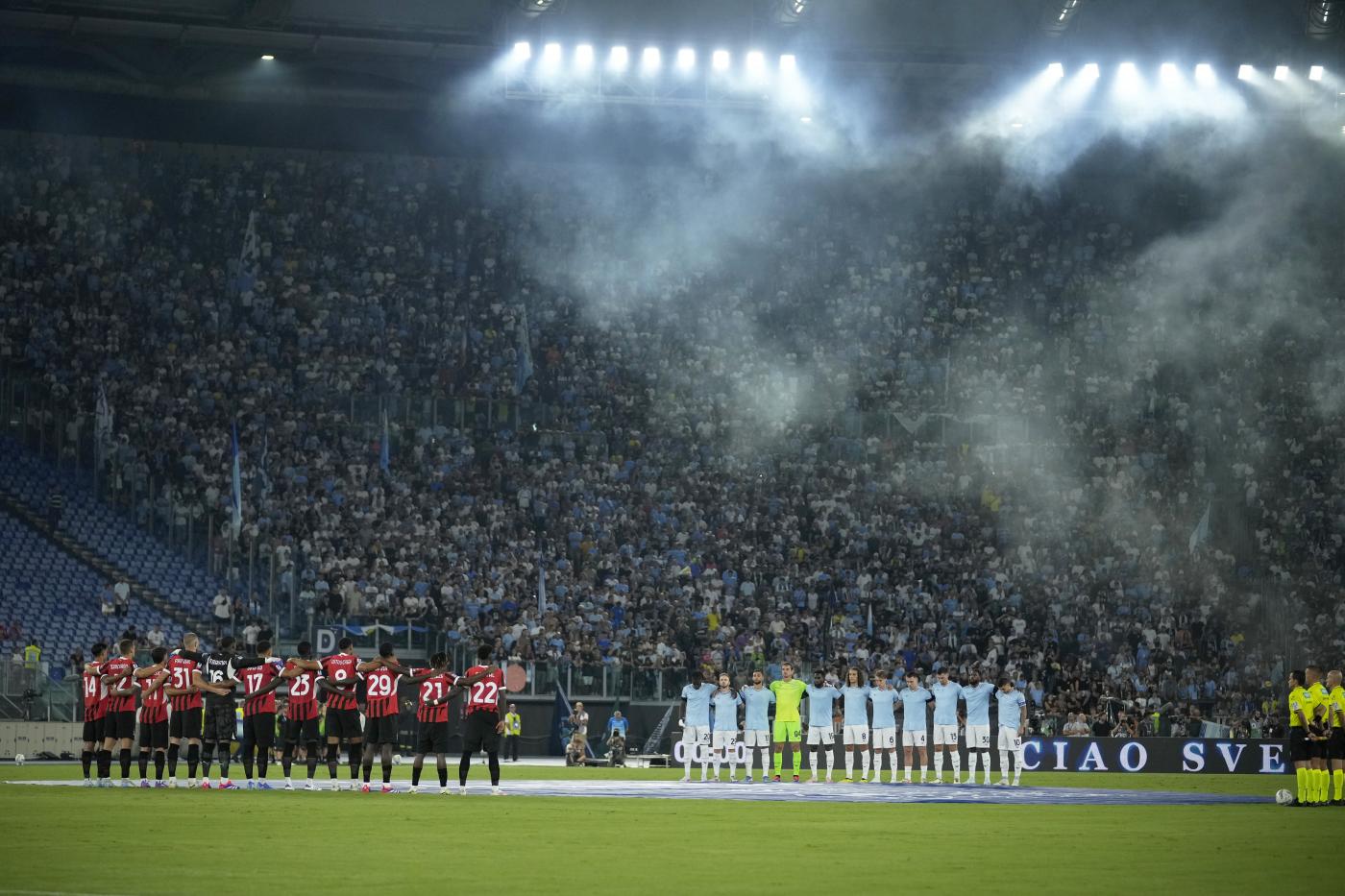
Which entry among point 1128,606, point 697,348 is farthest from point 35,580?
point 1128,606

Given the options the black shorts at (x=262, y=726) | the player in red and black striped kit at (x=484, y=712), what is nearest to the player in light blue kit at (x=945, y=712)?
the player in red and black striped kit at (x=484, y=712)

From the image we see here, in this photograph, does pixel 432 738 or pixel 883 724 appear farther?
pixel 883 724

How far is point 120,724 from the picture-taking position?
25.9 metres

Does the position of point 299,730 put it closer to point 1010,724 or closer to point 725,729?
point 725,729

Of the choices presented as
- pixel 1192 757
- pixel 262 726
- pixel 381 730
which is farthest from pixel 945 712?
pixel 262 726

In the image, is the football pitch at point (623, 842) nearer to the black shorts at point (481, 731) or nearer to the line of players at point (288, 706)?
the black shorts at point (481, 731)

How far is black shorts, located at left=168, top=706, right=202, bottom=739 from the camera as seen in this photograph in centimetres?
2611

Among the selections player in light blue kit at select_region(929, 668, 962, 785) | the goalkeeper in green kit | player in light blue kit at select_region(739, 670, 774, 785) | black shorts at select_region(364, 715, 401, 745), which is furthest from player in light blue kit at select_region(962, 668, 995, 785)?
black shorts at select_region(364, 715, 401, 745)

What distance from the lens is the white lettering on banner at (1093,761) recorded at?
40625mm

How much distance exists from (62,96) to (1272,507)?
127 ft

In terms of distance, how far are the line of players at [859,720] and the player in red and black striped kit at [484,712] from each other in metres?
9.39

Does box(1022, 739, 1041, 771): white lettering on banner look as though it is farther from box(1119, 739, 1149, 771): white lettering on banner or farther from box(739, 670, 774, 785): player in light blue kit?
box(739, 670, 774, 785): player in light blue kit

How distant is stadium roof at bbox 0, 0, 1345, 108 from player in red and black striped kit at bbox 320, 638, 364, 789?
80.9 ft

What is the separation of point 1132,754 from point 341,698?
2134cm
